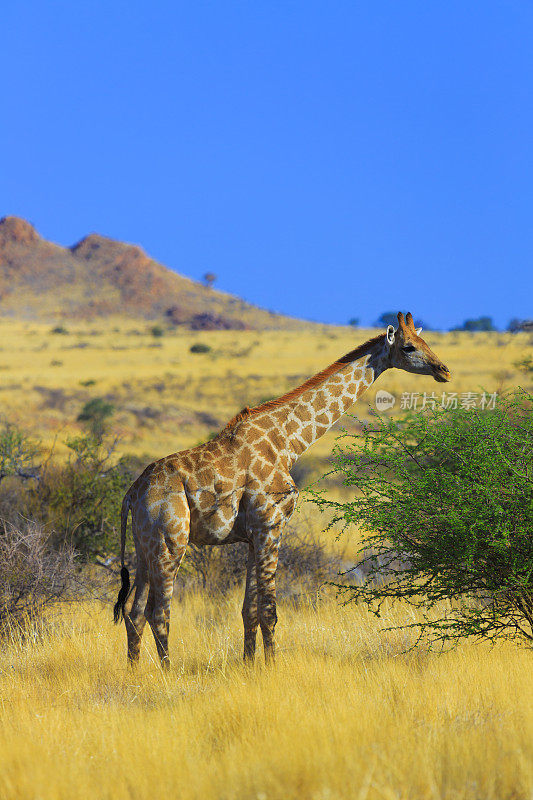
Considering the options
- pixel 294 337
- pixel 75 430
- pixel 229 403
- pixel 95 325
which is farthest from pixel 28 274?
pixel 75 430

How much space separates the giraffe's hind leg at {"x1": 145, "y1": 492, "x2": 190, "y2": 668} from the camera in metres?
6.91

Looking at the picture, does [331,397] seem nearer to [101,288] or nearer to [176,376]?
[176,376]

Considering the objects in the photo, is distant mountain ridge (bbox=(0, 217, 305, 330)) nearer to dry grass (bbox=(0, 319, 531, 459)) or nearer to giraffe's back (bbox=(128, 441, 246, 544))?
dry grass (bbox=(0, 319, 531, 459))

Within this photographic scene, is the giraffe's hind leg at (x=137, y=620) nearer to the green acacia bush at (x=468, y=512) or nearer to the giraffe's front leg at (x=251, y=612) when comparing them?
the giraffe's front leg at (x=251, y=612)

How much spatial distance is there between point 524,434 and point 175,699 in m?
3.90

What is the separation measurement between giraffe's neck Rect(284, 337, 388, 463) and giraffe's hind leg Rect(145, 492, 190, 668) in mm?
1367

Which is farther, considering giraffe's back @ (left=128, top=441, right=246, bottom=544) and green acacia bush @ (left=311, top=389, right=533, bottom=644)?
giraffe's back @ (left=128, top=441, right=246, bottom=544)

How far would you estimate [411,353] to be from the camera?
7.45 m

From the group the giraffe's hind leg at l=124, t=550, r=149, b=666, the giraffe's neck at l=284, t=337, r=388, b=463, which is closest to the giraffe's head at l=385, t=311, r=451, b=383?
the giraffe's neck at l=284, t=337, r=388, b=463

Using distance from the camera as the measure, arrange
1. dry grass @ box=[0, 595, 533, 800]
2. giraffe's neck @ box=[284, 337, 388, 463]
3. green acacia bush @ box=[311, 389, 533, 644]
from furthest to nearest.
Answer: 1. giraffe's neck @ box=[284, 337, 388, 463]
2. green acacia bush @ box=[311, 389, 533, 644]
3. dry grass @ box=[0, 595, 533, 800]

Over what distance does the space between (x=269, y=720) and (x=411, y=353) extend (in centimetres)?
358

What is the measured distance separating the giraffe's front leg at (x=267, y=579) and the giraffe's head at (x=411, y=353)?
196 cm

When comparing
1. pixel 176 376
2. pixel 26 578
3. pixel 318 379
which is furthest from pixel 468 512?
pixel 176 376

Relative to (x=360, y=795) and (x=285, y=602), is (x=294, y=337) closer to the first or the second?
(x=285, y=602)
